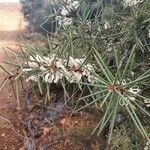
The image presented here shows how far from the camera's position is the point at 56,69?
2730mm

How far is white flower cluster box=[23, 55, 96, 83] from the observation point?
107 inches

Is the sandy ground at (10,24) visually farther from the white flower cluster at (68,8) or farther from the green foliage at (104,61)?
the green foliage at (104,61)

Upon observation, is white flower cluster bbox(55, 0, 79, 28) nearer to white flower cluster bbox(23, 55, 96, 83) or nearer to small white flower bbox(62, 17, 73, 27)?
small white flower bbox(62, 17, 73, 27)

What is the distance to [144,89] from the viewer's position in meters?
3.15

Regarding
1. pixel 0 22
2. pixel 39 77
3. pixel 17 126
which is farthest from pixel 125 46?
pixel 0 22

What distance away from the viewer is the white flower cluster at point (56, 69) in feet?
8.91

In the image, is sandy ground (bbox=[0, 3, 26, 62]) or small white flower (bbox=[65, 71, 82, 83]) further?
sandy ground (bbox=[0, 3, 26, 62])

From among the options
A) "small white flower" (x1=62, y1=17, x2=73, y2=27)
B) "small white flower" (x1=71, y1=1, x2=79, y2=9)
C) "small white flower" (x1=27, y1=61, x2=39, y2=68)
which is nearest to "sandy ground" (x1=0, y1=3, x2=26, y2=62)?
"small white flower" (x1=62, y1=17, x2=73, y2=27)

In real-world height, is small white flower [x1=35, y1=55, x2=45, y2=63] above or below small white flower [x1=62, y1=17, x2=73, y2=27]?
below

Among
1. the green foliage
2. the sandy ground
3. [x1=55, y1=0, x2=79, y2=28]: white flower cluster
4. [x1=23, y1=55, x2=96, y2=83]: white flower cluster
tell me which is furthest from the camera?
the sandy ground

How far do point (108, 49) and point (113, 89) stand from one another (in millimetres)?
1119

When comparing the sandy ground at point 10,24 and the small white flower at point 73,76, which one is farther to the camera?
the sandy ground at point 10,24

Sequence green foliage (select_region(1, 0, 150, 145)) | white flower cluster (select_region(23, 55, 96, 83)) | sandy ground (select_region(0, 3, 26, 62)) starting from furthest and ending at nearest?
1. sandy ground (select_region(0, 3, 26, 62))
2. white flower cluster (select_region(23, 55, 96, 83))
3. green foliage (select_region(1, 0, 150, 145))

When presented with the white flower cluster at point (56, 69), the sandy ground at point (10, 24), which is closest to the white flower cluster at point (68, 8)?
the white flower cluster at point (56, 69)
